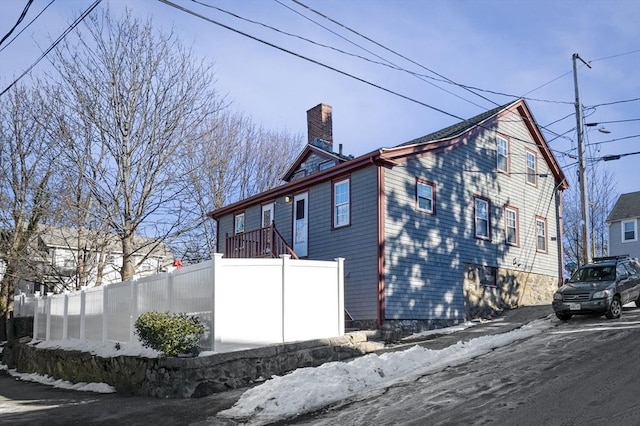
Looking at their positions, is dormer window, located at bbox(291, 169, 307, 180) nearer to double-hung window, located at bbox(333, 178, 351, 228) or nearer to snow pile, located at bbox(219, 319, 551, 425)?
double-hung window, located at bbox(333, 178, 351, 228)

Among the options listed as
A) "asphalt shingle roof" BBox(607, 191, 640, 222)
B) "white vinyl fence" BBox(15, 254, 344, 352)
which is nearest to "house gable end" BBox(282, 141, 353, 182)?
"white vinyl fence" BBox(15, 254, 344, 352)

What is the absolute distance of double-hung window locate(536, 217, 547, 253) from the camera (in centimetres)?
2358

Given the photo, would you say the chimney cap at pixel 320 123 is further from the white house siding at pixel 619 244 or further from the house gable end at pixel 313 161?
the white house siding at pixel 619 244

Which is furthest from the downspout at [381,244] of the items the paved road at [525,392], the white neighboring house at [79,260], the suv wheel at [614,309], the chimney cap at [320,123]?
the white neighboring house at [79,260]

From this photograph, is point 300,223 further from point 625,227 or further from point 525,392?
point 625,227

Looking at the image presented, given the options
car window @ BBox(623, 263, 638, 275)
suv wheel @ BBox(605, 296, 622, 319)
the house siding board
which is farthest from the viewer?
car window @ BBox(623, 263, 638, 275)

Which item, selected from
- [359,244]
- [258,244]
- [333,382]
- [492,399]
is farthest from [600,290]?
[258,244]

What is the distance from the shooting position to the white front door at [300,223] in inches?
779

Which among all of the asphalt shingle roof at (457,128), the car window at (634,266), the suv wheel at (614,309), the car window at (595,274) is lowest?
the suv wheel at (614,309)

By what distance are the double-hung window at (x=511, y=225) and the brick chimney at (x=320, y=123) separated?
292 inches

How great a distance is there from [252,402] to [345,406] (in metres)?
1.55

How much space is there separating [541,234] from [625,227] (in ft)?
54.5

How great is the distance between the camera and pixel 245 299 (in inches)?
496

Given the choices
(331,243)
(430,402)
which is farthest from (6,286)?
(430,402)
